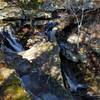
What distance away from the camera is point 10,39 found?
1669cm

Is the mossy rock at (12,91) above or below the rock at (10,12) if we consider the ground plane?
below

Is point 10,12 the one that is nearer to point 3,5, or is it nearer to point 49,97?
point 3,5

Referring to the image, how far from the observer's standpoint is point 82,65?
Answer: 1570 centimetres

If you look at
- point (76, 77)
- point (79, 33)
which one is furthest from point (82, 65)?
point (79, 33)

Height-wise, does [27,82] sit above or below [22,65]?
below

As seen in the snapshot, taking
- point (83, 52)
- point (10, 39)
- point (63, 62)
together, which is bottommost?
point (63, 62)

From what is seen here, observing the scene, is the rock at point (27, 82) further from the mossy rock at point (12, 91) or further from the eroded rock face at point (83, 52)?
the eroded rock face at point (83, 52)

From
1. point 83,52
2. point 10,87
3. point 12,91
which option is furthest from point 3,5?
point 12,91

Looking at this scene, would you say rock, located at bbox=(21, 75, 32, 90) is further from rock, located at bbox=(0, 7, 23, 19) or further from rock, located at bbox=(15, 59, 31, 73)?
rock, located at bbox=(0, 7, 23, 19)

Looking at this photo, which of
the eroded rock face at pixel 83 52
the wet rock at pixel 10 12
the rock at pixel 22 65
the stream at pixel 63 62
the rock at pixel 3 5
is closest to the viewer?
the rock at pixel 22 65

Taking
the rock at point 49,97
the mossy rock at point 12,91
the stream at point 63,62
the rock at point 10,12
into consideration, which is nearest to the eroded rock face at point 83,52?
the stream at point 63,62

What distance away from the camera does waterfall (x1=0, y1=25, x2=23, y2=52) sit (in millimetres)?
16325

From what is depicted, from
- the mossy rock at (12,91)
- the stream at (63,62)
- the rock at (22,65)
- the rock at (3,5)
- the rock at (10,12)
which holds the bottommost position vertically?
the stream at (63,62)

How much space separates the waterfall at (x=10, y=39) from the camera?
16.3m
